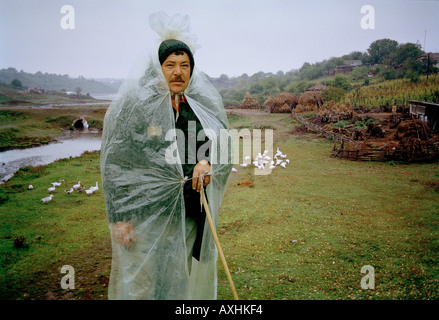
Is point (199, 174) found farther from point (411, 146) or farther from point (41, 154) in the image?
point (41, 154)

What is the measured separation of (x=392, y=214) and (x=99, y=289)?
655cm

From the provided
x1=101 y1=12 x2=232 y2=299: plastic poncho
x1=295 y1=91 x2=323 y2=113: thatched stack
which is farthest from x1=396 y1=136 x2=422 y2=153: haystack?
x1=295 y1=91 x2=323 y2=113: thatched stack

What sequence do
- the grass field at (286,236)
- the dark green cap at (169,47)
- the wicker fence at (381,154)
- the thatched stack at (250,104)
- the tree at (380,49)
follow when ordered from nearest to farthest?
the dark green cap at (169,47) < the grass field at (286,236) < the wicker fence at (381,154) < the thatched stack at (250,104) < the tree at (380,49)

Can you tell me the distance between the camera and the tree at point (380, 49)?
53.8 metres

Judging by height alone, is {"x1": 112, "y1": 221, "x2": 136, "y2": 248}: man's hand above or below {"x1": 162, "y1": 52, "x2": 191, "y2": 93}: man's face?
below

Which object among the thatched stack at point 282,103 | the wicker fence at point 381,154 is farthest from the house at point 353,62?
the wicker fence at point 381,154

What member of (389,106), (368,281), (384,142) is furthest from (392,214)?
(389,106)

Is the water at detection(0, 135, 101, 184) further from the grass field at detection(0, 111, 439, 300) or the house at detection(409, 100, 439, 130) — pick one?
the house at detection(409, 100, 439, 130)

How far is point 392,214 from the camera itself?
6.88 meters

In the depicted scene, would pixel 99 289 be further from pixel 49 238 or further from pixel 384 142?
pixel 384 142

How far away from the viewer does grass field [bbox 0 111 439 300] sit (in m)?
4.12

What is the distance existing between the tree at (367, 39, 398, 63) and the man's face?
62047 mm

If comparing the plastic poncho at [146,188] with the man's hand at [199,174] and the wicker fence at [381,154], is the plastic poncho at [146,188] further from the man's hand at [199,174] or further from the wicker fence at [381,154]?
the wicker fence at [381,154]

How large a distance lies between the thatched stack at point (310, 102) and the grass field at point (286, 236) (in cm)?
2072
